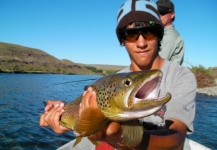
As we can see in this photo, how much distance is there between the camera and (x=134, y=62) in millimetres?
2957

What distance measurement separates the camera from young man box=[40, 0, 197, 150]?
2.19m

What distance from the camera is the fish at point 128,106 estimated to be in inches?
68.3

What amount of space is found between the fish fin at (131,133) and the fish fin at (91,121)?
18 centimetres

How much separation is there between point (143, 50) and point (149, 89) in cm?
95

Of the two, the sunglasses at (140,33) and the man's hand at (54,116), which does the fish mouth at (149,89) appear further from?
the man's hand at (54,116)

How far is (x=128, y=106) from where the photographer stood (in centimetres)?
178

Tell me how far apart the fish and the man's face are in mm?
713

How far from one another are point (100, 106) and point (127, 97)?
29 cm

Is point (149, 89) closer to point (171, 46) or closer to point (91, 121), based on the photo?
point (91, 121)

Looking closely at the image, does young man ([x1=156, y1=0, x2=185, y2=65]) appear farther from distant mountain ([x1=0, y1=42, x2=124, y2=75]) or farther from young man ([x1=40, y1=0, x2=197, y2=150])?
distant mountain ([x1=0, y1=42, x2=124, y2=75])

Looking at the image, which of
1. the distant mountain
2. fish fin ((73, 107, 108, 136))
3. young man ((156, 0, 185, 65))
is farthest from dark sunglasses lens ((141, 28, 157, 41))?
the distant mountain

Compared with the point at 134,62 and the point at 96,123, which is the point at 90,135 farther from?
the point at 134,62

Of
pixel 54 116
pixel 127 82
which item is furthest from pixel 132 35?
pixel 54 116

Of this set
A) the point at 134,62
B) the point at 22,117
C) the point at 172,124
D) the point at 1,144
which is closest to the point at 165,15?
the point at 134,62
